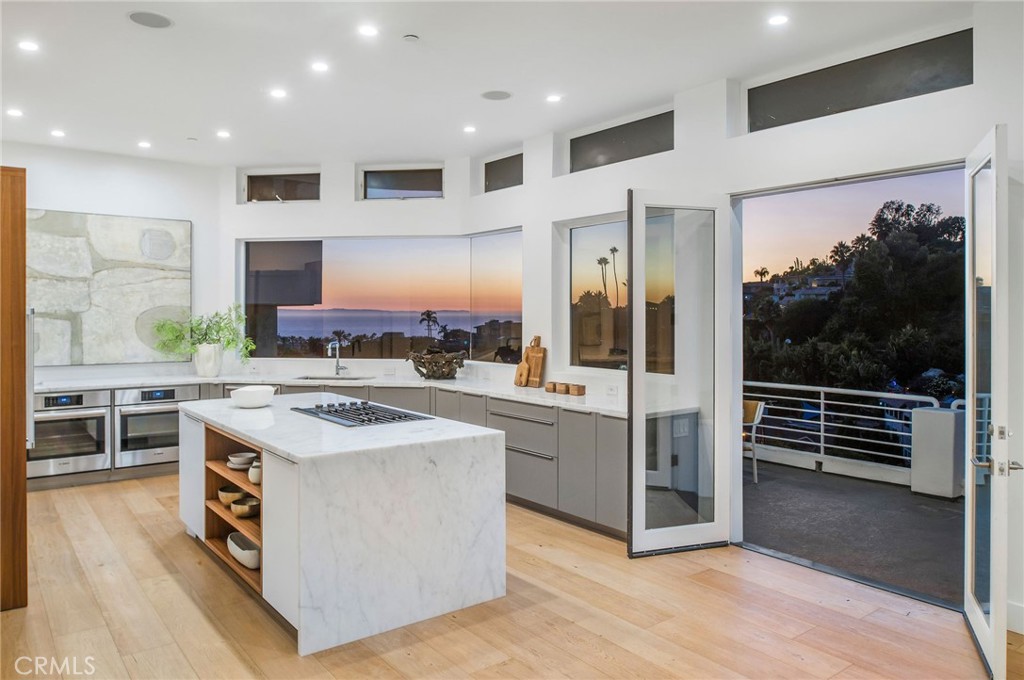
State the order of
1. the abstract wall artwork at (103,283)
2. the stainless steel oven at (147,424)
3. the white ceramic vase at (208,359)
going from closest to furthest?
1. the stainless steel oven at (147,424)
2. the abstract wall artwork at (103,283)
3. the white ceramic vase at (208,359)

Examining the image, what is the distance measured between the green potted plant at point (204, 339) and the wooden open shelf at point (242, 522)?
276cm

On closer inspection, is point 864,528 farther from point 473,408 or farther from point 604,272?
point 473,408

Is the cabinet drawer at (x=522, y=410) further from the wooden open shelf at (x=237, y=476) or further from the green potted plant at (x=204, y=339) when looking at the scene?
the green potted plant at (x=204, y=339)

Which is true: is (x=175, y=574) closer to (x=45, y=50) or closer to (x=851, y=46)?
(x=45, y=50)

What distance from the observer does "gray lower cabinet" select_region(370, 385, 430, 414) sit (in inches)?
229

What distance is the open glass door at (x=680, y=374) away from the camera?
159 inches

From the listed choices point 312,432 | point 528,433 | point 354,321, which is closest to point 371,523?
point 312,432

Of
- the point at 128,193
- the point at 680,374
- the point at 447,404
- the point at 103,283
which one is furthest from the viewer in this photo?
the point at 128,193

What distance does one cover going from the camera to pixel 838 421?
6801 mm

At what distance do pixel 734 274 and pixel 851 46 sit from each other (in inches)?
54.9

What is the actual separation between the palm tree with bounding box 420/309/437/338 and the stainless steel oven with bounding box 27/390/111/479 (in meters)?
2.82

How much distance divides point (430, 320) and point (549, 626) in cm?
406

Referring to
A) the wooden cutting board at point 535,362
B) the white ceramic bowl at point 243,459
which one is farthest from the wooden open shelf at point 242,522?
the wooden cutting board at point 535,362

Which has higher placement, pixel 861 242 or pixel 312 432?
pixel 861 242
